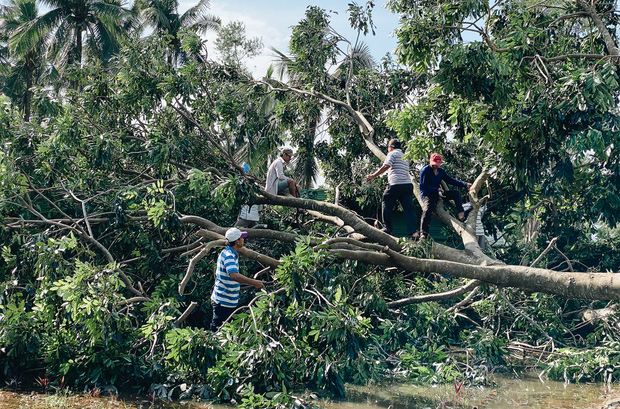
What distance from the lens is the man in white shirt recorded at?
848 cm

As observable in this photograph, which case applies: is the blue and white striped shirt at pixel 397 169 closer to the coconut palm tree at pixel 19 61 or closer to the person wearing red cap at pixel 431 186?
the person wearing red cap at pixel 431 186

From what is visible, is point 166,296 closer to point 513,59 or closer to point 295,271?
point 295,271

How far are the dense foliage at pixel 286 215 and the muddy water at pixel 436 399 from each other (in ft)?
0.68

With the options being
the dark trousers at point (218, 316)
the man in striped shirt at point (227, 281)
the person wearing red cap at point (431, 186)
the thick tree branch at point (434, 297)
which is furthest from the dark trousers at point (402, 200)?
the dark trousers at point (218, 316)

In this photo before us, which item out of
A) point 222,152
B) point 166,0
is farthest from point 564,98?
point 166,0

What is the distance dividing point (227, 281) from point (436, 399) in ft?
8.17

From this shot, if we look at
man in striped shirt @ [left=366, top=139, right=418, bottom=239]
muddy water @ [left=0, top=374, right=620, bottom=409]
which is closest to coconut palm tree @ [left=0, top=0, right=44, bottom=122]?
man in striped shirt @ [left=366, top=139, right=418, bottom=239]

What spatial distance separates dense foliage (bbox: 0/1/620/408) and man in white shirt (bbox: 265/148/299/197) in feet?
1.64

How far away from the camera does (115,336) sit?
5.81m

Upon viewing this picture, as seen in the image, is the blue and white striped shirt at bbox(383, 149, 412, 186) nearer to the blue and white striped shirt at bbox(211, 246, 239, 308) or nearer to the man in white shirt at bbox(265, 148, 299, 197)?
the man in white shirt at bbox(265, 148, 299, 197)

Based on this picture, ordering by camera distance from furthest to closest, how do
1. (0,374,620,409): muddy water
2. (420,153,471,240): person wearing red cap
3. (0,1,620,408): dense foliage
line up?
(420,153,471,240): person wearing red cap
(0,1,620,408): dense foliage
(0,374,620,409): muddy water

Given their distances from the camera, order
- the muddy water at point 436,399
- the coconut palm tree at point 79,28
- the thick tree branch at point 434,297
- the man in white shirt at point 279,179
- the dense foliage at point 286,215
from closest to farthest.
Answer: the muddy water at point 436,399, the dense foliage at point 286,215, the thick tree branch at point 434,297, the man in white shirt at point 279,179, the coconut palm tree at point 79,28

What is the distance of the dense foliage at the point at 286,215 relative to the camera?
5.76 meters

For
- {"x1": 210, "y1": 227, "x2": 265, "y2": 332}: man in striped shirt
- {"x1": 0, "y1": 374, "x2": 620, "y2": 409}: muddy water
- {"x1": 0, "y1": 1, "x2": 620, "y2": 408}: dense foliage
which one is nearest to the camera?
{"x1": 0, "y1": 374, "x2": 620, "y2": 409}: muddy water
